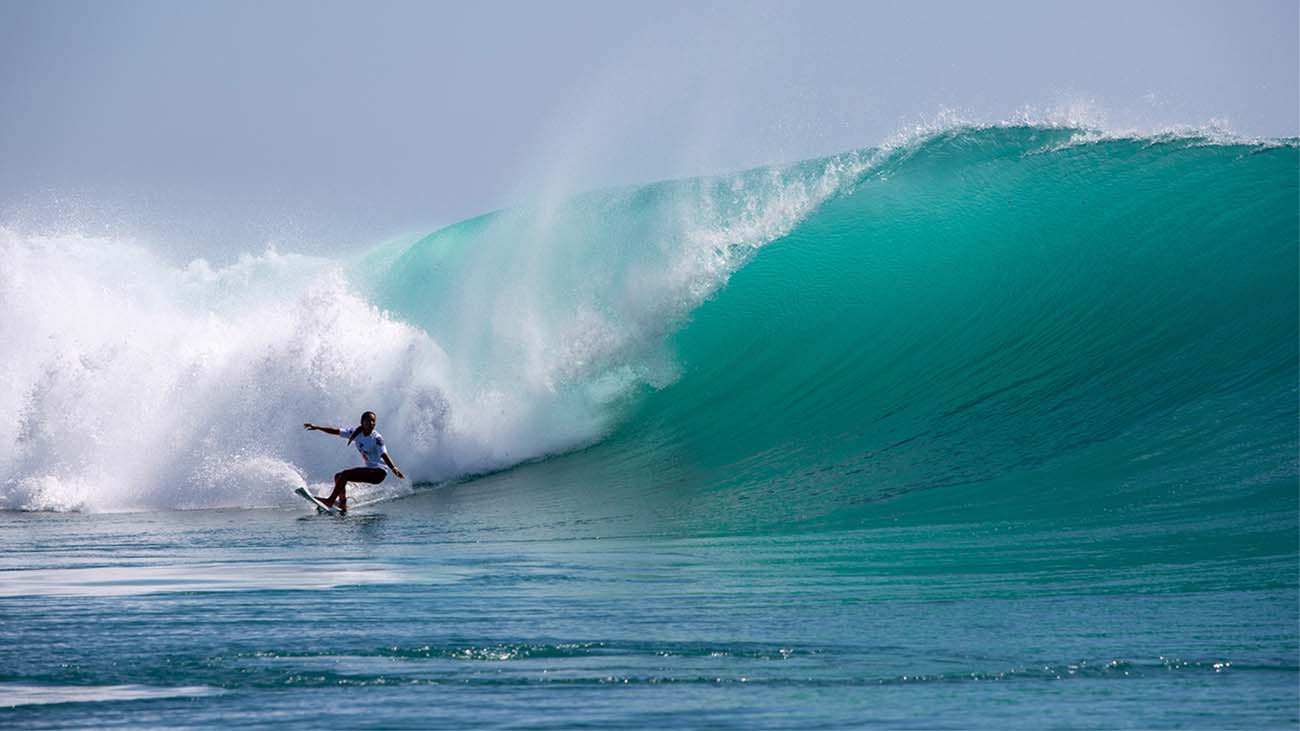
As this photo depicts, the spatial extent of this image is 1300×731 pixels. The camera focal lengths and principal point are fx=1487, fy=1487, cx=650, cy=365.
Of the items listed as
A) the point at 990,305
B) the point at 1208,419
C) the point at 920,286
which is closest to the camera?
the point at 1208,419

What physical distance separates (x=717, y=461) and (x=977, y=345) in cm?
302

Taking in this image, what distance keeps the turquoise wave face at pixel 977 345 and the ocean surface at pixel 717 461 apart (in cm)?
5

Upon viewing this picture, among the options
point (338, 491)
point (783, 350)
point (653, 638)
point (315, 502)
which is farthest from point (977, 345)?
point (653, 638)

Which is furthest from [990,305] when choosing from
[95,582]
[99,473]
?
[95,582]

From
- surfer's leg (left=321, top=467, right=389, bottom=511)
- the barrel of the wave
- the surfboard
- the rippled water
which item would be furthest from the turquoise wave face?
the surfboard

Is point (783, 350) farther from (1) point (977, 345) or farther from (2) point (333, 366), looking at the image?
(2) point (333, 366)

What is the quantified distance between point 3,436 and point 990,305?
997 centimetres

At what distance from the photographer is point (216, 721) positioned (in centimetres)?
441

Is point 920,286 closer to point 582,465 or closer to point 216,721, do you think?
point 582,465

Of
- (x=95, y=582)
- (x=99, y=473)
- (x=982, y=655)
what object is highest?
(x=99, y=473)

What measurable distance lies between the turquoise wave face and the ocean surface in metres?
0.05

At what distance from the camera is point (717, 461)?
1240cm

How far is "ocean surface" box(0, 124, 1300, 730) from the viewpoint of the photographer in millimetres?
4922

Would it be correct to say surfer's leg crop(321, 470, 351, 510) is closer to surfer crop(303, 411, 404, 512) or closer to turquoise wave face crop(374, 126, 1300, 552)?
surfer crop(303, 411, 404, 512)
